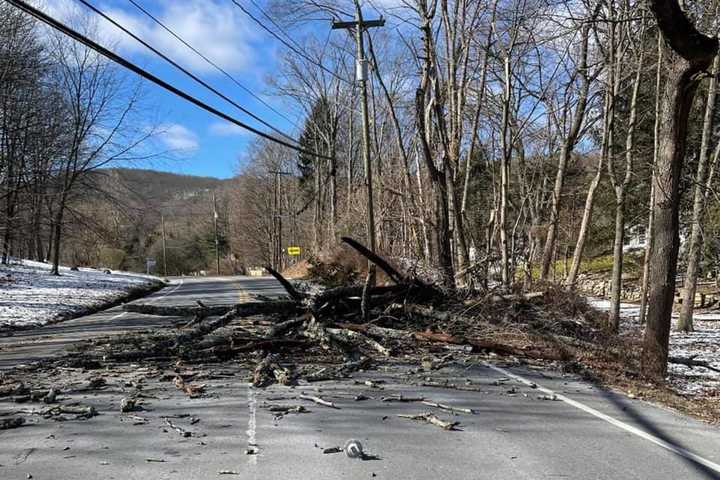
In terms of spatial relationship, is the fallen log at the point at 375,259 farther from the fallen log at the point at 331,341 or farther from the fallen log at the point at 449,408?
the fallen log at the point at 449,408

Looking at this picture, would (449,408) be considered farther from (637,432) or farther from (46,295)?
(46,295)

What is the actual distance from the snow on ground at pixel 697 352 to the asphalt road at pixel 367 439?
3423mm

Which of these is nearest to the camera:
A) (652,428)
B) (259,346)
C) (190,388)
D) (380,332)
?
(652,428)

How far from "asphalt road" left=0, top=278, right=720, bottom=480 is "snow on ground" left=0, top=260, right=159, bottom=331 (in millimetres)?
10453

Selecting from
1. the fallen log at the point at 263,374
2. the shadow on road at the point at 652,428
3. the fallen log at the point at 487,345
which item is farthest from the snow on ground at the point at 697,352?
the fallen log at the point at 263,374

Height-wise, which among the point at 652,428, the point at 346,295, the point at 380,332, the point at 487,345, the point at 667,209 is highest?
the point at 667,209

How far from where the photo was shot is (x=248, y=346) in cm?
834

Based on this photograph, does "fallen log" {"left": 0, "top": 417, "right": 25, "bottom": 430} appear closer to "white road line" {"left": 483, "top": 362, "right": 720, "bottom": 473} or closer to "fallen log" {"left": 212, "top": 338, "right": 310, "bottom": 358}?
"fallen log" {"left": 212, "top": 338, "right": 310, "bottom": 358}

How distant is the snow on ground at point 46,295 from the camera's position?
15.5 meters

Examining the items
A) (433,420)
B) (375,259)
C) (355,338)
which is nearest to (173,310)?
(355,338)

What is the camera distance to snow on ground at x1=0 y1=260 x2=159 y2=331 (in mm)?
15547

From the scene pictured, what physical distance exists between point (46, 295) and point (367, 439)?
749 inches

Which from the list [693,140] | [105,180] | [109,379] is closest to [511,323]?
[109,379]

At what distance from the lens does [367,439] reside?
4820mm
